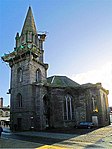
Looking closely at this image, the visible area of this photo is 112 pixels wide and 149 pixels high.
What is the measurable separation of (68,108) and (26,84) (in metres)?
10.5

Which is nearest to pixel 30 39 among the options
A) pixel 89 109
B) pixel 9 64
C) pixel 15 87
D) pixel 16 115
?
pixel 9 64

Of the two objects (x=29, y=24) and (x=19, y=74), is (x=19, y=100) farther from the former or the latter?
(x=29, y=24)

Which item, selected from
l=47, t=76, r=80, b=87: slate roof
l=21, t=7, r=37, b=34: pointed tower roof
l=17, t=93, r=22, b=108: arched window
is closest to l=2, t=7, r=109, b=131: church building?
l=17, t=93, r=22, b=108: arched window

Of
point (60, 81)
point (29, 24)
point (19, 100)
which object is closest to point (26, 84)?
point (19, 100)

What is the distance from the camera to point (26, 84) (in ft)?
112

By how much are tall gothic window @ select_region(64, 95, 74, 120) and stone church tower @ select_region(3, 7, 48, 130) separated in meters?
5.86

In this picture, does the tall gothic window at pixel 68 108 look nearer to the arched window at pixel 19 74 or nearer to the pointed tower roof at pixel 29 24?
the arched window at pixel 19 74

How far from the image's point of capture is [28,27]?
42.2 meters

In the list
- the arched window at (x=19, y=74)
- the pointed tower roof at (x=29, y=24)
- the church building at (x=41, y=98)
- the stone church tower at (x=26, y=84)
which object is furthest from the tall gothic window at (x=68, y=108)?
the pointed tower roof at (x=29, y=24)

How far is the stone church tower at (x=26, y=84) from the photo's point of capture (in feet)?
106

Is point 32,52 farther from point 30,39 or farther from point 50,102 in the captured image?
point 50,102

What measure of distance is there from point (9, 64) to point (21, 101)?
31.6 feet

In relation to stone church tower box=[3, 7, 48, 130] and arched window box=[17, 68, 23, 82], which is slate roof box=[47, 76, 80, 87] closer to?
stone church tower box=[3, 7, 48, 130]

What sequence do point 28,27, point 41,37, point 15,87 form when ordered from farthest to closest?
point 41,37
point 28,27
point 15,87
